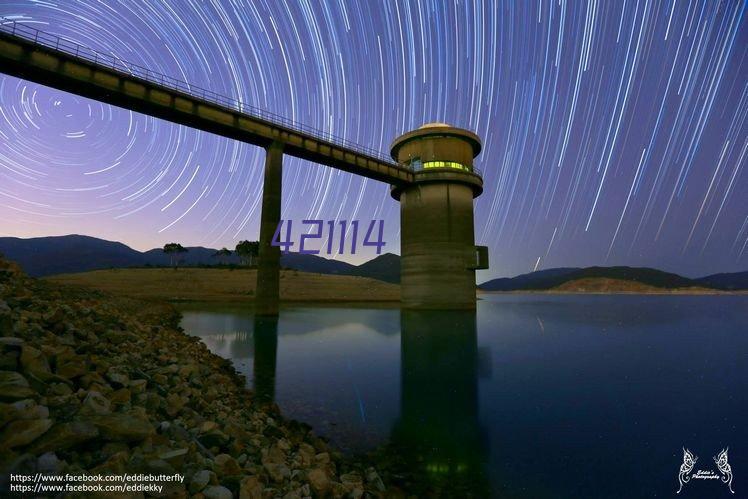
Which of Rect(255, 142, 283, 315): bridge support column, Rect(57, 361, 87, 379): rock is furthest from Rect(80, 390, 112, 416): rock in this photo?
Rect(255, 142, 283, 315): bridge support column

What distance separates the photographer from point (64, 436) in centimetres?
317

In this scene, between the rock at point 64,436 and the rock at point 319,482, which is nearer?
the rock at point 64,436

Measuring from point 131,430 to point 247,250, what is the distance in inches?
4704

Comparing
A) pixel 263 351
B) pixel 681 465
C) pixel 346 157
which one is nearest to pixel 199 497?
pixel 681 465

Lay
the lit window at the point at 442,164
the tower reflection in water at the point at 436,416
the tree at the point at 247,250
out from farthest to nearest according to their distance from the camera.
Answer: the tree at the point at 247,250 < the lit window at the point at 442,164 < the tower reflection in water at the point at 436,416

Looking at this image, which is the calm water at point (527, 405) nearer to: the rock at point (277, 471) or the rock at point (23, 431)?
the rock at point (277, 471)

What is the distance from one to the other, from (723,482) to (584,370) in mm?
8272

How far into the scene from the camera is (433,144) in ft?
141

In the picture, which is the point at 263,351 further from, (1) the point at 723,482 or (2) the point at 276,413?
(1) the point at 723,482

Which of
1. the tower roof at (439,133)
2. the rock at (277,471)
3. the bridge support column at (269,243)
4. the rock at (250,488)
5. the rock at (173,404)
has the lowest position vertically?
the rock at (277,471)

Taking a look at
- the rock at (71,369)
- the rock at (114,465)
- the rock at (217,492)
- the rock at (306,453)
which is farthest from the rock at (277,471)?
the rock at (71,369)

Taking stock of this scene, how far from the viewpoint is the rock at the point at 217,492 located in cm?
341

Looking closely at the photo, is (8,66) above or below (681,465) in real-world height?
above

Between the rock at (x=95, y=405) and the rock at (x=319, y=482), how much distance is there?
2.50 m
